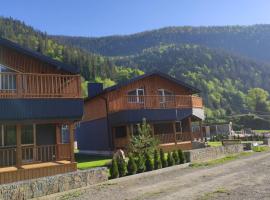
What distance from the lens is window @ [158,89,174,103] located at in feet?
103

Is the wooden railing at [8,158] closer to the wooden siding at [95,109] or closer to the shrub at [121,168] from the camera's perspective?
the shrub at [121,168]

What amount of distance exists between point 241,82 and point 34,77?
174212 mm

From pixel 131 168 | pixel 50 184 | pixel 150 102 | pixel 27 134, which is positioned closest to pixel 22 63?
pixel 27 134

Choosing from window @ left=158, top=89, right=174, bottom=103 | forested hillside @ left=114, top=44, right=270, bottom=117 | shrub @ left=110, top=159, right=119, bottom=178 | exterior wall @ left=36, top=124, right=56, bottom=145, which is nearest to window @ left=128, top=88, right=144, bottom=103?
window @ left=158, top=89, right=174, bottom=103

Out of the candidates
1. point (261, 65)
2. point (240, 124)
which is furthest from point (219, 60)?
point (240, 124)

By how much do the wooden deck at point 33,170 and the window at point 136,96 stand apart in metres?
11.8

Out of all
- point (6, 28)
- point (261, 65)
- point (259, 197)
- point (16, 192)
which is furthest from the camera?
point (261, 65)

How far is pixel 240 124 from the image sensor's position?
92500 millimetres

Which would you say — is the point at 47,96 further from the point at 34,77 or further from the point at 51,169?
the point at 51,169

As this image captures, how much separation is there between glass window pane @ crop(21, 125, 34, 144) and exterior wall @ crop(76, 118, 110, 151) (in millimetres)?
10677

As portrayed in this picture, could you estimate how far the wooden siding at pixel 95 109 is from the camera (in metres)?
30.7

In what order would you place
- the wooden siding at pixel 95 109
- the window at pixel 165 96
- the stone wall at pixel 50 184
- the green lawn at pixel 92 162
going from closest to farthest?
the stone wall at pixel 50 184 < the green lawn at pixel 92 162 < the wooden siding at pixel 95 109 < the window at pixel 165 96

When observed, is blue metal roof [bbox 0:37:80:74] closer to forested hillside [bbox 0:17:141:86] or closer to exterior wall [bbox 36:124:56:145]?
exterior wall [bbox 36:124:56:145]

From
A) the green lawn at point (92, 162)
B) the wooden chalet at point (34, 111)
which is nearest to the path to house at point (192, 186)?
the wooden chalet at point (34, 111)
